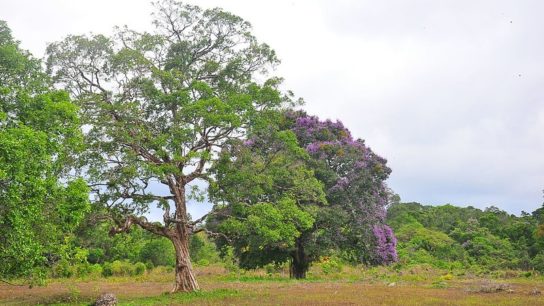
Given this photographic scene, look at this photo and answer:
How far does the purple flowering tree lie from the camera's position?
40.6m

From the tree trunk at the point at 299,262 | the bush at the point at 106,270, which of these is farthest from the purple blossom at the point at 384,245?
the bush at the point at 106,270

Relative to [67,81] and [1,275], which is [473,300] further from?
[67,81]

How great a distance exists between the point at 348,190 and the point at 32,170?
28.4 metres

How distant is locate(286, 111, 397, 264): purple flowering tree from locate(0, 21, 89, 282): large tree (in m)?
22.6

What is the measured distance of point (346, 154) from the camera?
42188 millimetres

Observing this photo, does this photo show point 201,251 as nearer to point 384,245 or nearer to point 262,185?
point 384,245

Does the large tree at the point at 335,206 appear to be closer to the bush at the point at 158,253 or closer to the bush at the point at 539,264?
the bush at the point at 539,264

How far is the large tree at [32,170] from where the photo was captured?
16922mm

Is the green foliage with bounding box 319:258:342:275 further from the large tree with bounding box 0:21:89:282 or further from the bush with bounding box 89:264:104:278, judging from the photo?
the large tree with bounding box 0:21:89:282

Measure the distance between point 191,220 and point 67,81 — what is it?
10412mm

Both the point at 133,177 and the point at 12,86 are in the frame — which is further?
the point at 133,177

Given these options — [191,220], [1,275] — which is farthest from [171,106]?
[1,275]

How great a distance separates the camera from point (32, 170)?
1738 centimetres

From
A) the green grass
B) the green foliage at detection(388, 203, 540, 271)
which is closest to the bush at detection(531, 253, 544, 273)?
the green foliage at detection(388, 203, 540, 271)
